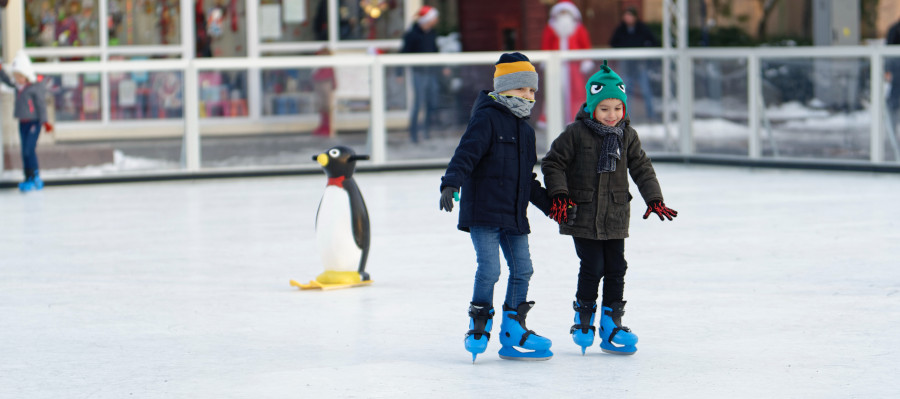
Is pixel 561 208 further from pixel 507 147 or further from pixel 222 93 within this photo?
pixel 222 93

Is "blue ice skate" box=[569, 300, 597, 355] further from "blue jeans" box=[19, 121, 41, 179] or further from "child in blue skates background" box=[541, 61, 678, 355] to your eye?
"blue jeans" box=[19, 121, 41, 179]

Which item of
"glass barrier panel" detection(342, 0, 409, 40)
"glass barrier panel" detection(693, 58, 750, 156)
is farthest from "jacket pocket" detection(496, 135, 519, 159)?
"glass barrier panel" detection(342, 0, 409, 40)

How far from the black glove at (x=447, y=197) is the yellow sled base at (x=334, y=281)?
2466 millimetres

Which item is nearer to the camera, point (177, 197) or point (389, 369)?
point (389, 369)

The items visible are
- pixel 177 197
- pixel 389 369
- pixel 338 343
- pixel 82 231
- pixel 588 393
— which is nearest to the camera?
pixel 588 393

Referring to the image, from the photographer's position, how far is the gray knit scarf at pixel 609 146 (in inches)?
230

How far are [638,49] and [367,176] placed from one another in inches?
132

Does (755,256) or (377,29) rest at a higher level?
(377,29)

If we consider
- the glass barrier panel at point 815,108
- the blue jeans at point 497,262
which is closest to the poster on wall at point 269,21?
the glass barrier panel at point 815,108

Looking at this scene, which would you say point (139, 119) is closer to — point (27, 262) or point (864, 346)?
point (27, 262)

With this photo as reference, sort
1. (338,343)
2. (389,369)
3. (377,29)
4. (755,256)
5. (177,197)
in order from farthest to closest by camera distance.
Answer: (377,29), (177,197), (755,256), (338,343), (389,369)

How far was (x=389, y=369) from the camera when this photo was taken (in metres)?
5.76

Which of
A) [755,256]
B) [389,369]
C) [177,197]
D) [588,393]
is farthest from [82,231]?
[588,393]

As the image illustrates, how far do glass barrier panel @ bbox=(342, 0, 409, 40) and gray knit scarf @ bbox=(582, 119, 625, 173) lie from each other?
584 inches
